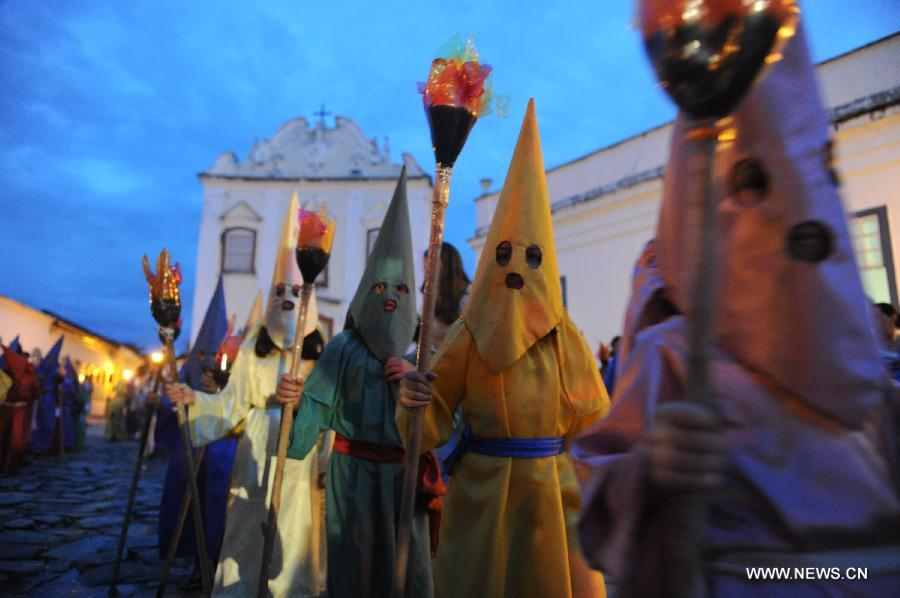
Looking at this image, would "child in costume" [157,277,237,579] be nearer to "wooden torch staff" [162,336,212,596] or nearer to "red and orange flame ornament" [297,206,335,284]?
"wooden torch staff" [162,336,212,596]

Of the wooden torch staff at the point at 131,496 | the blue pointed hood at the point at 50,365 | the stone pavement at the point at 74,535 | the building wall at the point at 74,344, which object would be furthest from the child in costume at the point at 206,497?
the building wall at the point at 74,344

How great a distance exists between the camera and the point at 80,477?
1216cm

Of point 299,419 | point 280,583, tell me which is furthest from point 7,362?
point 299,419

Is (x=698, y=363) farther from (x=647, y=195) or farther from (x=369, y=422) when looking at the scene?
(x=647, y=195)

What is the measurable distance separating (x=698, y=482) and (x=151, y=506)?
9673 mm

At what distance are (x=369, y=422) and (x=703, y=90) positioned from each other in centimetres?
330

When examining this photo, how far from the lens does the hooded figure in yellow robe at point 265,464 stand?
5035 mm

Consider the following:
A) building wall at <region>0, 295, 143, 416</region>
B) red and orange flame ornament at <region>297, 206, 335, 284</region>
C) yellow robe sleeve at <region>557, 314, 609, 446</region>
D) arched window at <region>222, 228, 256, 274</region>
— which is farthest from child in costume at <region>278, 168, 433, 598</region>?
building wall at <region>0, 295, 143, 416</region>

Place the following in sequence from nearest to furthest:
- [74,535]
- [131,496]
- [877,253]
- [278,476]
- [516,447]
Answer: [516,447], [278,476], [131,496], [74,535], [877,253]

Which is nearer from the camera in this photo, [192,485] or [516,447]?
[516,447]

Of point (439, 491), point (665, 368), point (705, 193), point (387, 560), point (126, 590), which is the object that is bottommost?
point (126, 590)

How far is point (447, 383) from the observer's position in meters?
3.25

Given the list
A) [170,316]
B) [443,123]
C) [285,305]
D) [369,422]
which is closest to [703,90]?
[443,123]

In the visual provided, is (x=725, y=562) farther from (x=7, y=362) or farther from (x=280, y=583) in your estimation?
(x=7, y=362)
